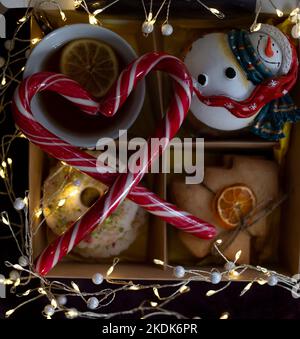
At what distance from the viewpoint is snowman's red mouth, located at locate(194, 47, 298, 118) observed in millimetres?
1020

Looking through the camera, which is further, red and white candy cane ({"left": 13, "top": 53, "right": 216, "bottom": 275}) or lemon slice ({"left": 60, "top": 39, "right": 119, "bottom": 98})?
lemon slice ({"left": 60, "top": 39, "right": 119, "bottom": 98})

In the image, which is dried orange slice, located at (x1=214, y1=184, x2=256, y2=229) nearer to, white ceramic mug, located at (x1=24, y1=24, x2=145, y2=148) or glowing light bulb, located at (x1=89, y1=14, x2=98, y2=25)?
white ceramic mug, located at (x1=24, y1=24, x2=145, y2=148)

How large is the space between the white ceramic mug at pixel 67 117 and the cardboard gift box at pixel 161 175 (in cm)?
7

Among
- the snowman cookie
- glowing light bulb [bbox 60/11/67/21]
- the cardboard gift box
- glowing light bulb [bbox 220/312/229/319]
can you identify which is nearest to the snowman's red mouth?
the snowman cookie

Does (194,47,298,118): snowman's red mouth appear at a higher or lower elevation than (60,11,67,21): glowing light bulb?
lower

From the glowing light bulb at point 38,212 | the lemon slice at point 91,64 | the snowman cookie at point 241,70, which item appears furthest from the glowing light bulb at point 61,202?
the snowman cookie at point 241,70

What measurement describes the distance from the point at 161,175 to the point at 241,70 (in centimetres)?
29

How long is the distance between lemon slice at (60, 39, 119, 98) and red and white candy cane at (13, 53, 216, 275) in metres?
0.12

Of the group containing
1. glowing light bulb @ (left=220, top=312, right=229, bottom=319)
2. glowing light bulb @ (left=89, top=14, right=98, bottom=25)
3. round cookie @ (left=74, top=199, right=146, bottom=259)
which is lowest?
glowing light bulb @ (left=220, top=312, right=229, bottom=319)

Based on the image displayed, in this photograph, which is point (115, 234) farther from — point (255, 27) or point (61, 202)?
point (255, 27)

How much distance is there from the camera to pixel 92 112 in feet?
3.31

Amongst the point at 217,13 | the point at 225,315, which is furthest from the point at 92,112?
the point at 225,315

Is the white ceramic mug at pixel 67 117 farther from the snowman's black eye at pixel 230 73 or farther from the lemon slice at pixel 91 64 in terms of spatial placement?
the snowman's black eye at pixel 230 73

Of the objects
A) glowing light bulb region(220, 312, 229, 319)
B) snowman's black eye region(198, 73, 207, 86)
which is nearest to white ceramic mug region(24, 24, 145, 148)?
snowman's black eye region(198, 73, 207, 86)
